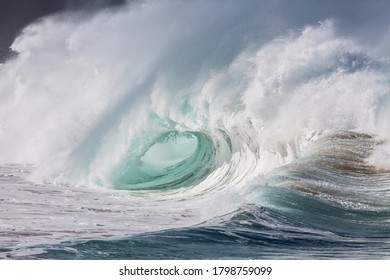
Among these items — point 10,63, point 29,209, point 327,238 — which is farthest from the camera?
point 10,63

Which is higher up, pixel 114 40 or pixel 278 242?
pixel 114 40

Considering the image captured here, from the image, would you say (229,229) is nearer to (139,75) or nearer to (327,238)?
(327,238)

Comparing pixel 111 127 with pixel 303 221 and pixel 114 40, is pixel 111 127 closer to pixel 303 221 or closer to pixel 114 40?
pixel 114 40

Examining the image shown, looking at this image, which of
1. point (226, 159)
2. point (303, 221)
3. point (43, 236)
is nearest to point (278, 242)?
point (303, 221)

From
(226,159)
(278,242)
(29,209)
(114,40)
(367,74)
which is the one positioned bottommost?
(278,242)

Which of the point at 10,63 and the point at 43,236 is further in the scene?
the point at 10,63

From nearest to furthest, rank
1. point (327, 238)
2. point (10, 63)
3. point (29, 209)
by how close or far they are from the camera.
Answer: point (327, 238) < point (29, 209) < point (10, 63)

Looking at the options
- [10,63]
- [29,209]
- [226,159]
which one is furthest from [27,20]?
[226,159]
